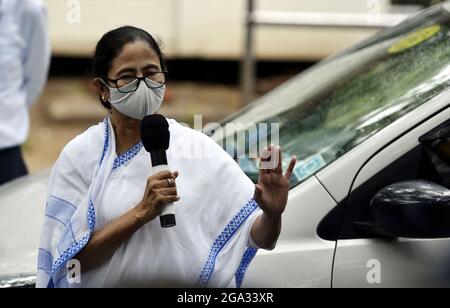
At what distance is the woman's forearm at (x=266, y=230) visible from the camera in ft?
8.31

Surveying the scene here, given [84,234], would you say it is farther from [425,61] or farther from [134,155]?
[425,61]

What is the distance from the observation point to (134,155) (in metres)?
2.60

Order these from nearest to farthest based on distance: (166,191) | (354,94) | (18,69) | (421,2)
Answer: (166,191) < (354,94) < (18,69) < (421,2)

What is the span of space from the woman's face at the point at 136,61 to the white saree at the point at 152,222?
18cm

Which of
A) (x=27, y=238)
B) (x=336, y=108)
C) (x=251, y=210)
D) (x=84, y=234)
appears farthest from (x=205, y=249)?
(x=336, y=108)

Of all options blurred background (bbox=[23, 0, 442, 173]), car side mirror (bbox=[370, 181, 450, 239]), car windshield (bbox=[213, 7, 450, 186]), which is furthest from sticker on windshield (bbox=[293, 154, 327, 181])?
blurred background (bbox=[23, 0, 442, 173])

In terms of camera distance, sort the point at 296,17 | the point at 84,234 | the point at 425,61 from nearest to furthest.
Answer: the point at 84,234, the point at 425,61, the point at 296,17

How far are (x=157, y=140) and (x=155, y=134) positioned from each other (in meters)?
0.02

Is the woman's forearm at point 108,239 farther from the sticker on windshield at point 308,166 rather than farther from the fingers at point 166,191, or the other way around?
the sticker on windshield at point 308,166

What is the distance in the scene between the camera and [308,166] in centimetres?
320

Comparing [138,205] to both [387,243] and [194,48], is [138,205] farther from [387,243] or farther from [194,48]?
[194,48]

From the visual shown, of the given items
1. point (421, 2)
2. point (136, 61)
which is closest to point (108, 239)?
point (136, 61)

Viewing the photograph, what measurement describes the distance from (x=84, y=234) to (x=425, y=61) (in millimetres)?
1617

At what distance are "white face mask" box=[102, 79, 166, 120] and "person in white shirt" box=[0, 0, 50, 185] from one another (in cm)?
252
